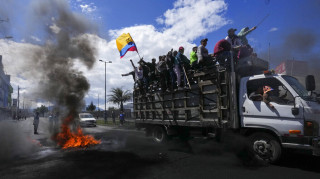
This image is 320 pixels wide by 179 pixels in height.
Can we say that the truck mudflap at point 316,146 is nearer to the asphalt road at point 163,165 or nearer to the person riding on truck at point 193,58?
the asphalt road at point 163,165

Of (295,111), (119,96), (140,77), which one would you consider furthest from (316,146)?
(119,96)

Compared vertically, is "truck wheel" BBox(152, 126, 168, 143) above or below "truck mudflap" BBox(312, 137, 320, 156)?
below

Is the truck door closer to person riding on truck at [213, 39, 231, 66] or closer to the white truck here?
the white truck

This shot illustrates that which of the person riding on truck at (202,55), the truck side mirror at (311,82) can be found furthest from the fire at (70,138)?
the truck side mirror at (311,82)

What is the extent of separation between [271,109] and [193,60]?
3.29 metres

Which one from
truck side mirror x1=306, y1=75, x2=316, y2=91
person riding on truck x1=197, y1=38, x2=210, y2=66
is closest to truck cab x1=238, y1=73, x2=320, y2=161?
truck side mirror x1=306, y1=75, x2=316, y2=91

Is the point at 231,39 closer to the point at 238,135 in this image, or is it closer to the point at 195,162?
the point at 238,135

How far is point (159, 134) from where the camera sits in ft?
28.8

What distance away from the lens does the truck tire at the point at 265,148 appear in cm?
510

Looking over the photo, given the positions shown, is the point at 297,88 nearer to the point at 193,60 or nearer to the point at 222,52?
the point at 222,52

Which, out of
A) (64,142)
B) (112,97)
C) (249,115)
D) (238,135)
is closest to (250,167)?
(238,135)

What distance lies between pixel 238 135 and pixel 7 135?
11.3 m

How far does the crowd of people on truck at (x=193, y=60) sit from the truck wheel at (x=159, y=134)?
5.34ft

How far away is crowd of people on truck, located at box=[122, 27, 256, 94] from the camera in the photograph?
6449mm
